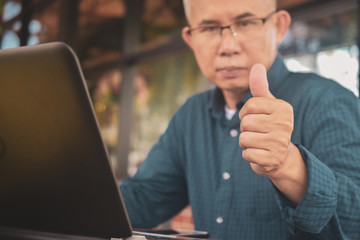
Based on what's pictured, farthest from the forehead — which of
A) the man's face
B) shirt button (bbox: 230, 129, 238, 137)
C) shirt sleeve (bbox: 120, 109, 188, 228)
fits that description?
shirt sleeve (bbox: 120, 109, 188, 228)

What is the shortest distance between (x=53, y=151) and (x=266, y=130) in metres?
0.37

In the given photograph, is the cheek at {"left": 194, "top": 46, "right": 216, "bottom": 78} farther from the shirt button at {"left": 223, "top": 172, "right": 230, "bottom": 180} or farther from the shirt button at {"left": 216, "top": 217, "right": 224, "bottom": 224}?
the shirt button at {"left": 216, "top": 217, "right": 224, "bottom": 224}

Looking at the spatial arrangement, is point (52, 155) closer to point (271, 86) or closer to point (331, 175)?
point (331, 175)

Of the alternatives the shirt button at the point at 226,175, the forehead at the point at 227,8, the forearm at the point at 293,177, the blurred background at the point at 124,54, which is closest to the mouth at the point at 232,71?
the forehead at the point at 227,8

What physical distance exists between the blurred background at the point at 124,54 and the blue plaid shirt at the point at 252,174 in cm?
228

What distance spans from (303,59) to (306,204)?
77.3 inches

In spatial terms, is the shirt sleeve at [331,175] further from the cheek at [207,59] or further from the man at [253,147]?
the cheek at [207,59]

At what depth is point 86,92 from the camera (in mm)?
514

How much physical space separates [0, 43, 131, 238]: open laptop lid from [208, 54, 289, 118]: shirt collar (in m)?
0.69

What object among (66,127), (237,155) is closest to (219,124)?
(237,155)

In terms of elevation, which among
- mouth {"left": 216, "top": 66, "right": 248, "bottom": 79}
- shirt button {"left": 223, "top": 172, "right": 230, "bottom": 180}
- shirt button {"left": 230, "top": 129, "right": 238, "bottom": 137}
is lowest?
shirt button {"left": 223, "top": 172, "right": 230, "bottom": 180}

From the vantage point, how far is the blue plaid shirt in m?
0.78

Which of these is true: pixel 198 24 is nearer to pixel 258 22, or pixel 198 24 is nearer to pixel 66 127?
pixel 258 22

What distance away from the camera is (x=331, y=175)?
2.53 feet
